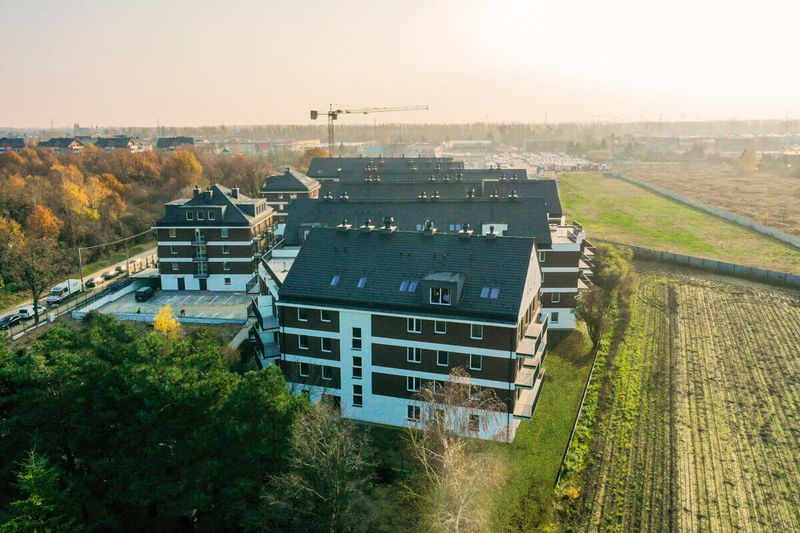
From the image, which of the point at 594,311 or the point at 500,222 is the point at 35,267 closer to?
the point at 500,222

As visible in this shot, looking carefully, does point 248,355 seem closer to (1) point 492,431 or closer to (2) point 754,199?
(1) point 492,431

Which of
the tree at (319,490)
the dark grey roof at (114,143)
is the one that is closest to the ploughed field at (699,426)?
the tree at (319,490)

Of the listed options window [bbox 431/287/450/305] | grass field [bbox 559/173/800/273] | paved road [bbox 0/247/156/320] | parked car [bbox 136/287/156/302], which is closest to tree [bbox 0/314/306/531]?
window [bbox 431/287/450/305]

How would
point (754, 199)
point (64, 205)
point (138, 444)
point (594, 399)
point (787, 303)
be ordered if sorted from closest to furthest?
point (138, 444) < point (594, 399) < point (787, 303) < point (64, 205) < point (754, 199)

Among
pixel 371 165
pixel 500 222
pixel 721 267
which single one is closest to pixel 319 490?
pixel 500 222

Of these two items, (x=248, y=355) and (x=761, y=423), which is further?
(x=248, y=355)

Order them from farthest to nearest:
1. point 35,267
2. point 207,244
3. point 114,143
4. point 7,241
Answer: point 114,143 → point 7,241 → point 207,244 → point 35,267

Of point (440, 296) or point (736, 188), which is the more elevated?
point (440, 296)

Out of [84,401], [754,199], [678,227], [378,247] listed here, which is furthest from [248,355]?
[754,199]
